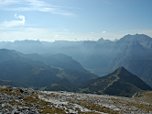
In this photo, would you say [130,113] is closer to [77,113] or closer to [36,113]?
[77,113]

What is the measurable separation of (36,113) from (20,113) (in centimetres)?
179

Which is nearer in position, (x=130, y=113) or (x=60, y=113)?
(x=60, y=113)

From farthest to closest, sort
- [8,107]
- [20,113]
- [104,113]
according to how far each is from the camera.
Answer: [104,113], [8,107], [20,113]

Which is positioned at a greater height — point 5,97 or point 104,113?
point 5,97

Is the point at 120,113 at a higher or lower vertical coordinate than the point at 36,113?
lower

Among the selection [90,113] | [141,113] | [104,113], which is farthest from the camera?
[141,113]

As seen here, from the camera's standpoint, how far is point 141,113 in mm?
43438

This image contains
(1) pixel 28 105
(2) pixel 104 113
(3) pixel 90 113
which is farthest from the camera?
(2) pixel 104 113

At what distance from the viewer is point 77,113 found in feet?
104

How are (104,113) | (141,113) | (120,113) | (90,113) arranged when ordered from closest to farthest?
1. (90,113)
2. (104,113)
3. (120,113)
4. (141,113)

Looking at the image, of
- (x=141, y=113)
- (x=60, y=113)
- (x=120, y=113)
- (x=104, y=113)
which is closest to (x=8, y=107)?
(x=60, y=113)

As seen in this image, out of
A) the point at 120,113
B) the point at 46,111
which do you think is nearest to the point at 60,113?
the point at 46,111

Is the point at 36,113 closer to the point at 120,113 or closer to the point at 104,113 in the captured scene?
the point at 104,113

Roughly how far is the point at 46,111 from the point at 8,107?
3565 mm
